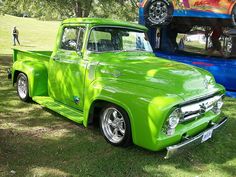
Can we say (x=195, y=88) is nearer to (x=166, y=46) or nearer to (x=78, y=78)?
(x=78, y=78)

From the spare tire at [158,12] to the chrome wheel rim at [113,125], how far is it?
544 centimetres

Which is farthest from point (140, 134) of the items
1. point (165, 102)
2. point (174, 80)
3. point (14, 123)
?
point (14, 123)

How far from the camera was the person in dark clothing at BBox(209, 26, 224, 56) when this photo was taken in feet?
31.3

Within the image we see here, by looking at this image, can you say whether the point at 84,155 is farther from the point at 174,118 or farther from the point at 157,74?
the point at 157,74

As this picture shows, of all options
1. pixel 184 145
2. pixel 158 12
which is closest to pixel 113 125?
pixel 184 145

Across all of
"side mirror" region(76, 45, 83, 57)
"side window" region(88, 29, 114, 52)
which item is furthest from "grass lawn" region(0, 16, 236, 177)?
"side window" region(88, 29, 114, 52)

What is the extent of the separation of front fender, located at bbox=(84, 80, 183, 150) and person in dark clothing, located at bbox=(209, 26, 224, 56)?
236 inches

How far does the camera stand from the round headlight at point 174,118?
157 inches

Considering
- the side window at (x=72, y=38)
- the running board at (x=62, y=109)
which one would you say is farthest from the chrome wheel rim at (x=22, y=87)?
the side window at (x=72, y=38)

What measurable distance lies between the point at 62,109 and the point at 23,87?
1869 millimetres

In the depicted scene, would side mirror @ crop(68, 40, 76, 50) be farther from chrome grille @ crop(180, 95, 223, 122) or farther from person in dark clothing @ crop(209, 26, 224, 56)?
person in dark clothing @ crop(209, 26, 224, 56)

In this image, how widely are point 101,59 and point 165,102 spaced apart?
155 cm

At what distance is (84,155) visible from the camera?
4551mm

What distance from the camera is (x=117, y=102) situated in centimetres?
436
